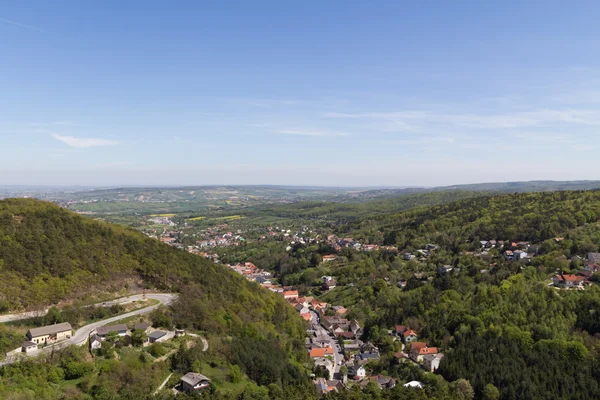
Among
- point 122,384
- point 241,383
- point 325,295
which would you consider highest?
point 122,384

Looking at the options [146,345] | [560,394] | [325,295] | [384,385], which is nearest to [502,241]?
[325,295]

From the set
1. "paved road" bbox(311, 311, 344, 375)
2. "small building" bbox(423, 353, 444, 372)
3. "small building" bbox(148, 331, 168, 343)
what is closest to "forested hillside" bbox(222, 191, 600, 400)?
"small building" bbox(423, 353, 444, 372)

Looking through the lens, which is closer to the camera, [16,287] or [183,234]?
[16,287]

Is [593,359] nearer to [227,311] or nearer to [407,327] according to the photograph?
[407,327]

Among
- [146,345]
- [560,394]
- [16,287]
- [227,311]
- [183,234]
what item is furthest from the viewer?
[183,234]

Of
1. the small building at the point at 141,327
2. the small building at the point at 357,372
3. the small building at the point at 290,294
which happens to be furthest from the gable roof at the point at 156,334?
the small building at the point at 290,294

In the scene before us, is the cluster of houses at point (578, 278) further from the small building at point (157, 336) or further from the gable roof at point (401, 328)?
the small building at point (157, 336)

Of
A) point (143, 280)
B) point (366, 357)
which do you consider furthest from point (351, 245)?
point (143, 280)

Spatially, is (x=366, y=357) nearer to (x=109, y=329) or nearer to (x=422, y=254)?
(x=109, y=329)
